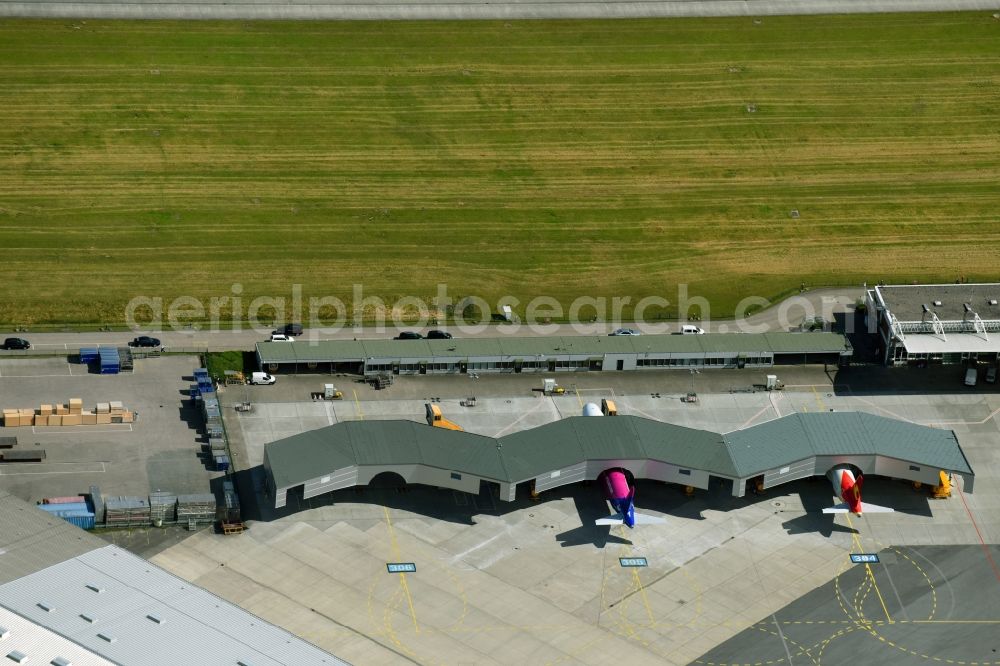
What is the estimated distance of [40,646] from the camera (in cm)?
17275

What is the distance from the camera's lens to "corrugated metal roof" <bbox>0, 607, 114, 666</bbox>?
17125cm

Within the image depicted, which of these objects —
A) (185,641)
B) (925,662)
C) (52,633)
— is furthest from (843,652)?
(52,633)

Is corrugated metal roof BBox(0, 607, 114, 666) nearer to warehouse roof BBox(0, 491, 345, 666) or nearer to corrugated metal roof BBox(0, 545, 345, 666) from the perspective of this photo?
warehouse roof BBox(0, 491, 345, 666)

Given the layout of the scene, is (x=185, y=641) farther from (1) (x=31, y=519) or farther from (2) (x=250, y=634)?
(1) (x=31, y=519)

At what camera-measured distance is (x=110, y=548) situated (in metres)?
192

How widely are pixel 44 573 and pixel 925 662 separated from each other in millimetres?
91246

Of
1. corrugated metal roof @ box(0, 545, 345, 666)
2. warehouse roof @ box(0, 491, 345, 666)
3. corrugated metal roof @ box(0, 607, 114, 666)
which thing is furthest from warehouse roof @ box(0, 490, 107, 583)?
corrugated metal roof @ box(0, 607, 114, 666)

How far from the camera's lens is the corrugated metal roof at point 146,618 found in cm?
17450

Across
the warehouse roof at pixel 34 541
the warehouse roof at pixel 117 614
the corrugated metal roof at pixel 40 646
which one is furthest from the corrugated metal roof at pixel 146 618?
the warehouse roof at pixel 34 541

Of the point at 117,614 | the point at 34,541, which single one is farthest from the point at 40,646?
the point at 34,541

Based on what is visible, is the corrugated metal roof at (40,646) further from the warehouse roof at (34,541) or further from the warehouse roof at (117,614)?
the warehouse roof at (34,541)

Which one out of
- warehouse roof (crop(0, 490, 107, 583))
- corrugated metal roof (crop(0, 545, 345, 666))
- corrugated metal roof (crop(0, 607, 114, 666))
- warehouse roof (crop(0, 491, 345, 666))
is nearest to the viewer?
corrugated metal roof (crop(0, 607, 114, 666))

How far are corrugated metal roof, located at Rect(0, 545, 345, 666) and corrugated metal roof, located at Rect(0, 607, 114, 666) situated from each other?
0.78 meters

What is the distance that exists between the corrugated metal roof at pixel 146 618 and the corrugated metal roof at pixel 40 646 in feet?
2.58
